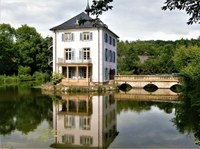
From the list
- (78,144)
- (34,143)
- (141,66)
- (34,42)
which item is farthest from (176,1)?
(34,42)

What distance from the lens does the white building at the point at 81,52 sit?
108ft

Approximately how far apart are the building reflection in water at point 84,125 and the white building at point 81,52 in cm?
1391

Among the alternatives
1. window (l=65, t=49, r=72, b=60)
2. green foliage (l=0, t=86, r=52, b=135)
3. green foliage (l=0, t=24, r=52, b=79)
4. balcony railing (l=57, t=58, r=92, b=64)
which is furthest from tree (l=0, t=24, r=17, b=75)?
green foliage (l=0, t=86, r=52, b=135)

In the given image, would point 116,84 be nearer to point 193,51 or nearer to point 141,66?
point 193,51

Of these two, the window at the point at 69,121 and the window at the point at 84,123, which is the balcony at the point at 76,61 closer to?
the window at the point at 69,121

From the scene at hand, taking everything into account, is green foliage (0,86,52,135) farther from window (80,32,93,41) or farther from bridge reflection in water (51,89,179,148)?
window (80,32,93,41)

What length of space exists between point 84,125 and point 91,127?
1.95 feet

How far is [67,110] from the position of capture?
56.5ft

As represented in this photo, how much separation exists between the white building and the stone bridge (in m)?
2.27

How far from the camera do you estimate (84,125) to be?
13.1 meters

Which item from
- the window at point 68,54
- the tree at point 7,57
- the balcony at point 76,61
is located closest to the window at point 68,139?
the balcony at point 76,61

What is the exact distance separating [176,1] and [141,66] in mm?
44001

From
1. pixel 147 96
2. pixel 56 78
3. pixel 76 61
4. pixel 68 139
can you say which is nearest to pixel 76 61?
pixel 76 61

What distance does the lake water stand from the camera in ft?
32.4
